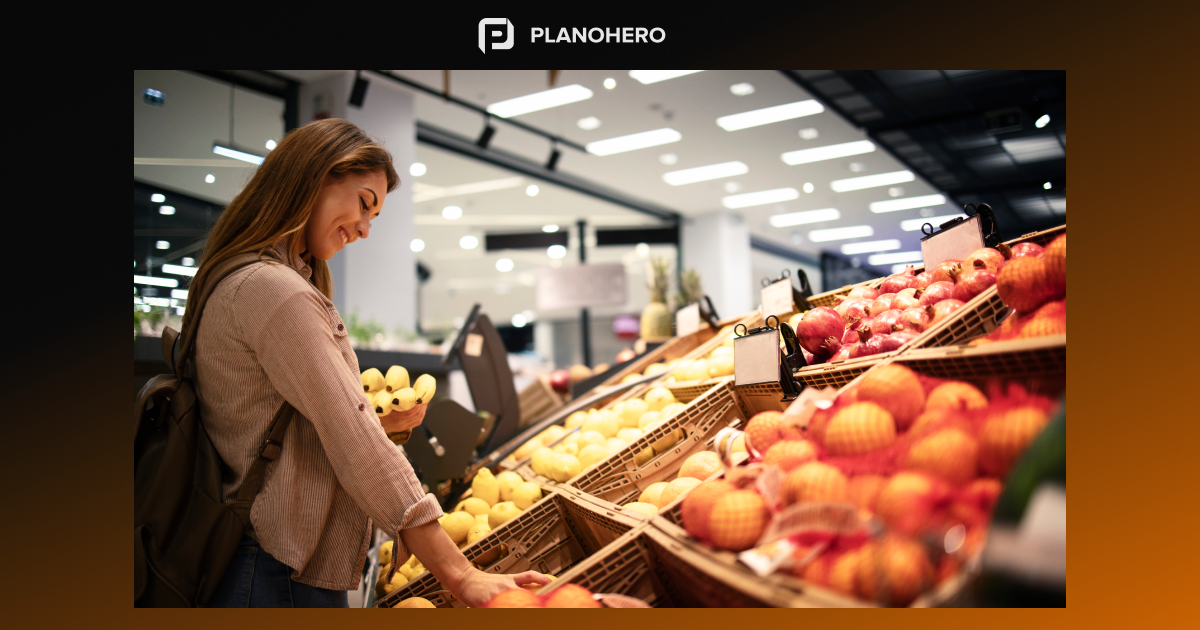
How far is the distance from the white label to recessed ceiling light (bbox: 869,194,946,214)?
25.5 ft

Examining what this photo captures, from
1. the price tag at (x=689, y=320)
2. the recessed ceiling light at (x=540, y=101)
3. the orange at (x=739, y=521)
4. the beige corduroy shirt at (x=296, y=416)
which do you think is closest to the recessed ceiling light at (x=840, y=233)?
the recessed ceiling light at (x=540, y=101)

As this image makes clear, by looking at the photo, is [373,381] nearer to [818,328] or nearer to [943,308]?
[818,328]

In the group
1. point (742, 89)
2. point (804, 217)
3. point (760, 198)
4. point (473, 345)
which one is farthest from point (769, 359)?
point (804, 217)

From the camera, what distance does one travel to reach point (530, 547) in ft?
5.91

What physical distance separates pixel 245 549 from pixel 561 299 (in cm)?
621

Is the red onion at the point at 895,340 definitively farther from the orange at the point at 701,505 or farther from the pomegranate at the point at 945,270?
the orange at the point at 701,505

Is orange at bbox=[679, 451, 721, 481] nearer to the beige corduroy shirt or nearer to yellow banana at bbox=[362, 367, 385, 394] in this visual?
the beige corduroy shirt

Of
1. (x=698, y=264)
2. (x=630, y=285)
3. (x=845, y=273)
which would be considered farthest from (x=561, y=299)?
(x=630, y=285)

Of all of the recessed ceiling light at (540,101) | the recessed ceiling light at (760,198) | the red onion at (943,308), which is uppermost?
the recessed ceiling light at (540,101)

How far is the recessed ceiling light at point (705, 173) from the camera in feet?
29.1

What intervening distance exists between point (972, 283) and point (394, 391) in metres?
1.38

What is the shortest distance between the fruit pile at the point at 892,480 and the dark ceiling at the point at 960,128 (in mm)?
3462

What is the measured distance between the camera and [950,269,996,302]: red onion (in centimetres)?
143

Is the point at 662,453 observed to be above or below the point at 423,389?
below
